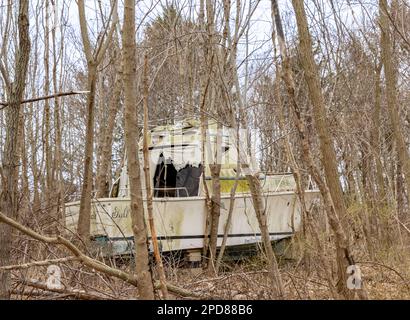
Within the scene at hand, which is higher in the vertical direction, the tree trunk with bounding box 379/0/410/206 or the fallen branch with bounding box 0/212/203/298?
the tree trunk with bounding box 379/0/410/206

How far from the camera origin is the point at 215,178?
20.7 feet

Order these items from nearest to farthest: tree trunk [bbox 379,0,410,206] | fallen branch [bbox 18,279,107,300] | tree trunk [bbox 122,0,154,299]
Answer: tree trunk [bbox 122,0,154,299]
fallen branch [bbox 18,279,107,300]
tree trunk [bbox 379,0,410,206]

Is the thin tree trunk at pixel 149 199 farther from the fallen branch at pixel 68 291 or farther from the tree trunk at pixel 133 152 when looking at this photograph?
the fallen branch at pixel 68 291

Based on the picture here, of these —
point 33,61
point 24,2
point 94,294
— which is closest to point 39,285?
point 94,294

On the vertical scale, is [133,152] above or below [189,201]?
above

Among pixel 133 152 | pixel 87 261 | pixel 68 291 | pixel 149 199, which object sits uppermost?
pixel 133 152

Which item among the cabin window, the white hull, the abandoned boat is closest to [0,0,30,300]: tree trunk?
the abandoned boat

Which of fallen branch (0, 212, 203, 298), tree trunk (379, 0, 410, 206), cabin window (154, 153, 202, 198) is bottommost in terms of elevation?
fallen branch (0, 212, 203, 298)

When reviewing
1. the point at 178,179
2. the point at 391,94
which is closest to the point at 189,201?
the point at 178,179

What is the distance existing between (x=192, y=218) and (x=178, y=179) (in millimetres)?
974

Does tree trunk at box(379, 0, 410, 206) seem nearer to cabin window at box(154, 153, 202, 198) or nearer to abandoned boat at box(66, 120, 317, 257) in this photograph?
abandoned boat at box(66, 120, 317, 257)

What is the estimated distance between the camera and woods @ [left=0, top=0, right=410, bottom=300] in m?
2.80

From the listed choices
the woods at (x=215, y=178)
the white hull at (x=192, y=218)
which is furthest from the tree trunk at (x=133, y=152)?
the white hull at (x=192, y=218)

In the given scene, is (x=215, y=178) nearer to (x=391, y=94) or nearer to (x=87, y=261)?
(x=391, y=94)
